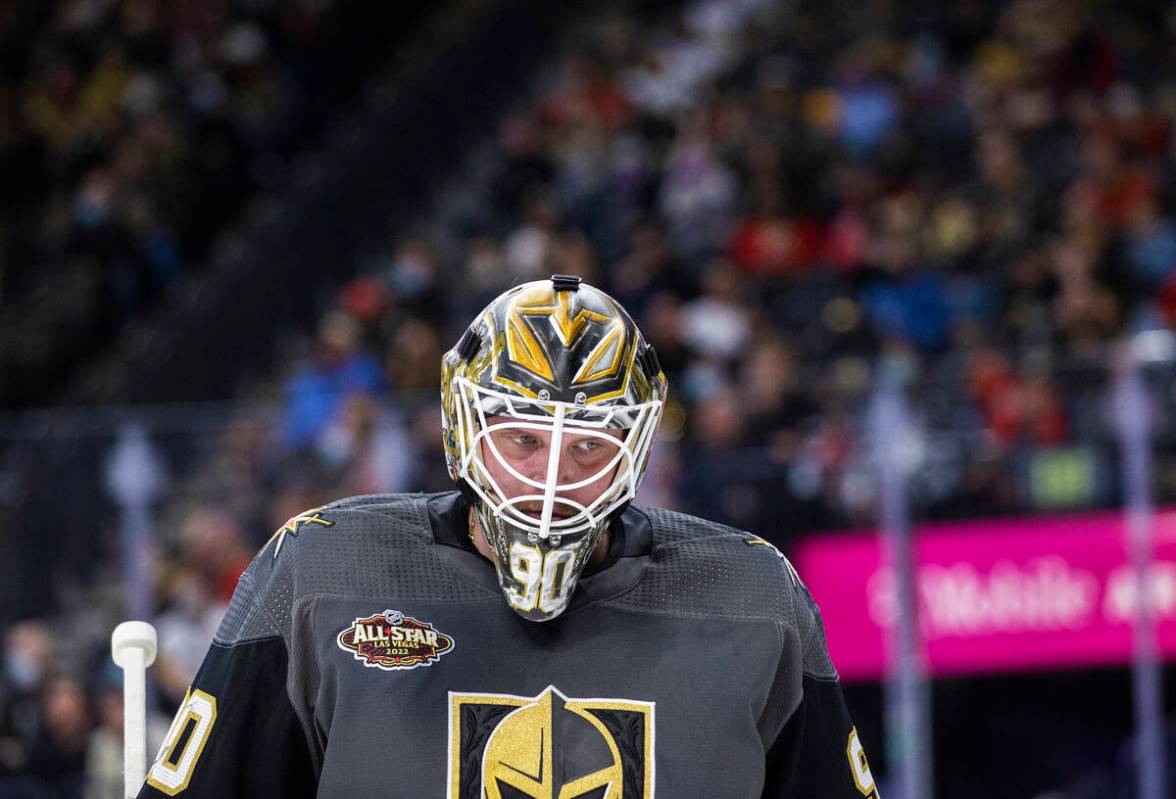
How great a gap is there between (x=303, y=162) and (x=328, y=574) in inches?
419

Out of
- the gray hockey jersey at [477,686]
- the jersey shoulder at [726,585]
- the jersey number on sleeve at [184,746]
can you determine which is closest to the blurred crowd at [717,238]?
the jersey shoulder at [726,585]

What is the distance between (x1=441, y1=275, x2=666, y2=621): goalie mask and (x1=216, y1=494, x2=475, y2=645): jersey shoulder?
103 mm

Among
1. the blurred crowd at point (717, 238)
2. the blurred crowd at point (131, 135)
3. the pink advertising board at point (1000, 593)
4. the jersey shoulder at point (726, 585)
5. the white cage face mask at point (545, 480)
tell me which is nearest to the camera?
the white cage face mask at point (545, 480)

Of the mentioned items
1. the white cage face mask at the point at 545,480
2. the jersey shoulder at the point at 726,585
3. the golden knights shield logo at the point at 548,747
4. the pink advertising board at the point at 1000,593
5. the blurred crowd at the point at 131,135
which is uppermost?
the blurred crowd at the point at 131,135

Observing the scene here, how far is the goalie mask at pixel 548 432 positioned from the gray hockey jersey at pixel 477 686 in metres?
0.09

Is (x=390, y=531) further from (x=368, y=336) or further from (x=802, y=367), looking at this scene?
(x=368, y=336)

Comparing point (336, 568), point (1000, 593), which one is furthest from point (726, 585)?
point (1000, 593)

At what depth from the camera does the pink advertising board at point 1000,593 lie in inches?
237

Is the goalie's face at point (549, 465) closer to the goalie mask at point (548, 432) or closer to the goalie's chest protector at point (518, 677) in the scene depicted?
the goalie mask at point (548, 432)

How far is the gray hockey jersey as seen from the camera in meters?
2.36

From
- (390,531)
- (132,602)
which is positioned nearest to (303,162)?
(132,602)

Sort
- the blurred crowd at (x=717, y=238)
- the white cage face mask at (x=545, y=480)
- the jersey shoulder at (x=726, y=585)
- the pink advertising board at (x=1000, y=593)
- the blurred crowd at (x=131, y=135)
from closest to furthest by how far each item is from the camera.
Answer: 1. the white cage face mask at (x=545, y=480)
2. the jersey shoulder at (x=726, y=585)
3. the pink advertising board at (x=1000, y=593)
4. the blurred crowd at (x=717, y=238)
5. the blurred crowd at (x=131, y=135)

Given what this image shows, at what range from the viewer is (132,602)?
7.62 meters

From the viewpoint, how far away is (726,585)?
254 centimetres
